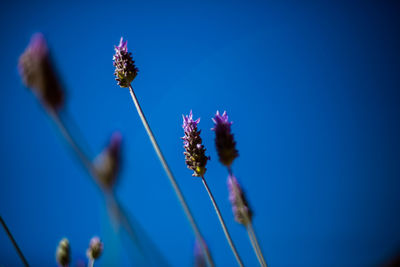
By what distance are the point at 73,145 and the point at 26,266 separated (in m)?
1.03

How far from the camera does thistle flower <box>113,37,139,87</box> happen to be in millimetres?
2139

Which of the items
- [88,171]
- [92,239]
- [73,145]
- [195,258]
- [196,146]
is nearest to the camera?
[73,145]

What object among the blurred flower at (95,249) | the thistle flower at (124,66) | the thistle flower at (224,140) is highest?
the thistle flower at (124,66)

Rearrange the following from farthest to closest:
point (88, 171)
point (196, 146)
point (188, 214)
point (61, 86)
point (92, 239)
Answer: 1. point (92, 239)
2. point (196, 146)
3. point (188, 214)
4. point (61, 86)
5. point (88, 171)

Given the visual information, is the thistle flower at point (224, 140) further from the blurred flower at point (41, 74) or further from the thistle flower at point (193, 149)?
the blurred flower at point (41, 74)

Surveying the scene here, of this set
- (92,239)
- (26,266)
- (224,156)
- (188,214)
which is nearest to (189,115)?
(224,156)

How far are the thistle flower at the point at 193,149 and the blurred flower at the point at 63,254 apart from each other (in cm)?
152

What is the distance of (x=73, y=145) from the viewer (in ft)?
3.06

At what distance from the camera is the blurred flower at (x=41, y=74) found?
3.40ft

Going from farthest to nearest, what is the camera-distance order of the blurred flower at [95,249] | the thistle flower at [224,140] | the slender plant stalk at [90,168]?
1. the blurred flower at [95,249]
2. the thistle flower at [224,140]
3. the slender plant stalk at [90,168]

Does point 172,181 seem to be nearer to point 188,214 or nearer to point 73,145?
point 188,214

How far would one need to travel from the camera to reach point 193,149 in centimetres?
211

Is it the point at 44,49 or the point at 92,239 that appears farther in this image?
the point at 92,239

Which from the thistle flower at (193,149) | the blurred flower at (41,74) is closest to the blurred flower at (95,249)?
the thistle flower at (193,149)
